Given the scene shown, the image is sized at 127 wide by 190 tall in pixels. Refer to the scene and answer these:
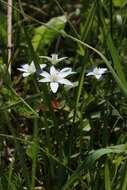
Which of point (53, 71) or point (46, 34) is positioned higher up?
point (46, 34)

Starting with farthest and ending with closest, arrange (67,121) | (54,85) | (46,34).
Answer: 1. (46,34)
2. (67,121)
3. (54,85)

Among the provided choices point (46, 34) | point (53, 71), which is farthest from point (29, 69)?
point (46, 34)

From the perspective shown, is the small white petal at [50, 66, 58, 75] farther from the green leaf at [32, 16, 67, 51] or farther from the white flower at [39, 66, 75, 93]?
the green leaf at [32, 16, 67, 51]

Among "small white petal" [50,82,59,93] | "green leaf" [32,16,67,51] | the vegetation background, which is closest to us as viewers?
the vegetation background

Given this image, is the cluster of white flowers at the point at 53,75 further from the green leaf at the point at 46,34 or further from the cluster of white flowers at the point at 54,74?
the green leaf at the point at 46,34

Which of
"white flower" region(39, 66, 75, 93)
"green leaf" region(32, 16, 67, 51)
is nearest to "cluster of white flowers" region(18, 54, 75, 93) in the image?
"white flower" region(39, 66, 75, 93)

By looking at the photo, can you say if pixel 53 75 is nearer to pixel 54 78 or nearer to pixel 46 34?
pixel 54 78

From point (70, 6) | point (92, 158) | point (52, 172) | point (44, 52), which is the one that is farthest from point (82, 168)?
point (70, 6)

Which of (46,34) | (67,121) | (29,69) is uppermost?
(46,34)

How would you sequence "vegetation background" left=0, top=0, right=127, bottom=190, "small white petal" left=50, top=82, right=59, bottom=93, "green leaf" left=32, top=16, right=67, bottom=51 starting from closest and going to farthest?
"vegetation background" left=0, top=0, right=127, bottom=190 → "small white petal" left=50, top=82, right=59, bottom=93 → "green leaf" left=32, top=16, right=67, bottom=51
